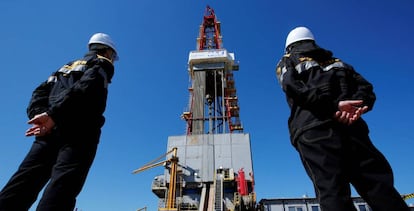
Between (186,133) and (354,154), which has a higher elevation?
(186,133)

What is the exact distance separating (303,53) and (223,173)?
61.3ft

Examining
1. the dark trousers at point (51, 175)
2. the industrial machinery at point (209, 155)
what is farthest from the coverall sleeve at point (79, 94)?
the industrial machinery at point (209, 155)

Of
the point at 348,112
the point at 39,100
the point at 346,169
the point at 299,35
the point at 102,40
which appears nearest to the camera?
the point at 346,169

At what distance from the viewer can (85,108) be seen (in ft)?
6.48

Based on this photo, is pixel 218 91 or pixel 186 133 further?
pixel 218 91

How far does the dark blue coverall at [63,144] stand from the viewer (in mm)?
1642

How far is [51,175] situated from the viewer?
5.77 feet

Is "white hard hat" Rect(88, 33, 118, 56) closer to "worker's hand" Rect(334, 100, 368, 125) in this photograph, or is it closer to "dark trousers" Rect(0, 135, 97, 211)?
"dark trousers" Rect(0, 135, 97, 211)

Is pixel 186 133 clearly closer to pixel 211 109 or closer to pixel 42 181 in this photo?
pixel 211 109

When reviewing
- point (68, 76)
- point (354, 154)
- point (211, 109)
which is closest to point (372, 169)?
point (354, 154)

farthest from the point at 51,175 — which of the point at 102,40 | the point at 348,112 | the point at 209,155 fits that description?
the point at 209,155

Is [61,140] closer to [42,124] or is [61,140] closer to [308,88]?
[42,124]

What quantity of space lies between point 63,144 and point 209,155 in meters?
20.1

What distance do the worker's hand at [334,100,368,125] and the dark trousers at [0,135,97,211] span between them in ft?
6.37
